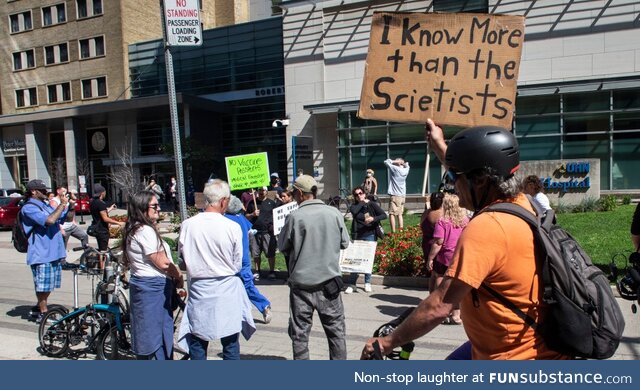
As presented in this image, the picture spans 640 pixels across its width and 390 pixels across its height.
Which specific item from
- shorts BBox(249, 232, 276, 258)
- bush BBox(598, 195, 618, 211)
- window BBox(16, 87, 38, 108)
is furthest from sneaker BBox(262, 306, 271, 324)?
window BBox(16, 87, 38, 108)

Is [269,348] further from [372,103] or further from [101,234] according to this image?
[101,234]

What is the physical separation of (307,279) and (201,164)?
27659 millimetres

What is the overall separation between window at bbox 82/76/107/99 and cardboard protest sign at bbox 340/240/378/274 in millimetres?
37069

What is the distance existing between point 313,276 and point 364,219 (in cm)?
417

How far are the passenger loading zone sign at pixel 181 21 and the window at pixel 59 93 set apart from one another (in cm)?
4133

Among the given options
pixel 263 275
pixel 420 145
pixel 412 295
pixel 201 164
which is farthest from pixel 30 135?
pixel 412 295

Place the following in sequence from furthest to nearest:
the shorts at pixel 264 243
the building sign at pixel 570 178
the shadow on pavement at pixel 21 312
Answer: the building sign at pixel 570 178, the shorts at pixel 264 243, the shadow on pavement at pixel 21 312

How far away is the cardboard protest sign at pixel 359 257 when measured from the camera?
8078 mm

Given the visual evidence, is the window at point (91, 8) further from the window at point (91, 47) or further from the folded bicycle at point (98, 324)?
the folded bicycle at point (98, 324)

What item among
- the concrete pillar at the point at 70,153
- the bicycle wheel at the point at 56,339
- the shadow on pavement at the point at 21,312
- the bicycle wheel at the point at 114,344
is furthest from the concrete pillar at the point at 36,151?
the bicycle wheel at the point at 114,344

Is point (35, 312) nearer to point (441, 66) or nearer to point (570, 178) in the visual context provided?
point (441, 66)

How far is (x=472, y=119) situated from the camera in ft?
15.8

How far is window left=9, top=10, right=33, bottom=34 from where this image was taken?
42938 millimetres

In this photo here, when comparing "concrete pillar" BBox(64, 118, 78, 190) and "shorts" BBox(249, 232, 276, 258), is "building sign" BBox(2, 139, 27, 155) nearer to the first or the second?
"concrete pillar" BBox(64, 118, 78, 190)
